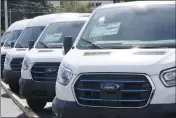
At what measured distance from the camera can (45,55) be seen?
29.0ft

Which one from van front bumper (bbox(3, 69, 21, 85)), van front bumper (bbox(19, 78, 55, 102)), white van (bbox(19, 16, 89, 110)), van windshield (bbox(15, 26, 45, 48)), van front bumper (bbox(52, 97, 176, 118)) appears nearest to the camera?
van front bumper (bbox(52, 97, 176, 118))

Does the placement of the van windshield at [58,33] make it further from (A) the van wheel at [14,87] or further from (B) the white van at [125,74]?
(B) the white van at [125,74]

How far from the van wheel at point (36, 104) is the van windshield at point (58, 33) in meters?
1.20

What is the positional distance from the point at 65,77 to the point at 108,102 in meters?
0.70

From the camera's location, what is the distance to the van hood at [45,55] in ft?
28.3

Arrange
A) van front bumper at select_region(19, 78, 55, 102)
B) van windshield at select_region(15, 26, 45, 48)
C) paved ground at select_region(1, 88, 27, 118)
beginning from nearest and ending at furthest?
van front bumper at select_region(19, 78, 55, 102) → paved ground at select_region(1, 88, 27, 118) → van windshield at select_region(15, 26, 45, 48)

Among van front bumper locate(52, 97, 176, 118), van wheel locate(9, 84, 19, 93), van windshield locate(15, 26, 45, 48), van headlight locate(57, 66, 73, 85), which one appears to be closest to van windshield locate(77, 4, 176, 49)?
van headlight locate(57, 66, 73, 85)

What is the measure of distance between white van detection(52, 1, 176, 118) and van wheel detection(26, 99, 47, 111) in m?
3.14

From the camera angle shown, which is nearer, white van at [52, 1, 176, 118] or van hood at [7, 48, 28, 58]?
white van at [52, 1, 176, 118]

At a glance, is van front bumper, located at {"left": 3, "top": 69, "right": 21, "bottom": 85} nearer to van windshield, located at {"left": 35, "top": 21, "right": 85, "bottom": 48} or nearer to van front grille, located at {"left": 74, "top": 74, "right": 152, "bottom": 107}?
van windshield, located at {"left": 35, "top": 21, "right": 85, "bottom": 48}

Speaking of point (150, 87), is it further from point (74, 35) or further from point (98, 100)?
point (74, 35)

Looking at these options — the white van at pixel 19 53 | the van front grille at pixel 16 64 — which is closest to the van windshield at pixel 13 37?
the white van at pixel 19 53

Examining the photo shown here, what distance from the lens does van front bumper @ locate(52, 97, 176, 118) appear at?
5.26m

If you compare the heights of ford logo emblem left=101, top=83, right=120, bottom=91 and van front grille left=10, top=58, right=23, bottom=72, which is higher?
ford logo emblem left=101, top=83, right=120, bottom=91
